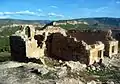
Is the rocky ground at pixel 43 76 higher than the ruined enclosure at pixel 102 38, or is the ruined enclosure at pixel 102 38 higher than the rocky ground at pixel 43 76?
the ruined enclosure at pixel 102 38

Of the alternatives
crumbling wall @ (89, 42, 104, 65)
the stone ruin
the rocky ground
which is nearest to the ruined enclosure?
the stone ruin

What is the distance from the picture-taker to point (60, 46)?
110ft

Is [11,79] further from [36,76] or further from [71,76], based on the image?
[71,76]

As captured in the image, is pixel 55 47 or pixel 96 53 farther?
pixel 55 47

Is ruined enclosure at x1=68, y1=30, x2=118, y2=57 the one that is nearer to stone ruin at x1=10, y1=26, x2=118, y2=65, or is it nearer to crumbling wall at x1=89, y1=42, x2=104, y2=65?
stone ruin at x1=10, y1=26, x2=118, y2=65

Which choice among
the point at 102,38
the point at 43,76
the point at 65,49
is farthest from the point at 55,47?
the point at 43,76

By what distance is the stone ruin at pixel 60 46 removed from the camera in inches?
1158

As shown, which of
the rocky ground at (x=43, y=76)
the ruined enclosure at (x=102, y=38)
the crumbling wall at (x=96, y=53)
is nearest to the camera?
the rocky ground at (x=43, y=76)

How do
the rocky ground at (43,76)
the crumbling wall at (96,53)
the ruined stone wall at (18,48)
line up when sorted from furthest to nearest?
the crumbling wall at (96,53), the ruined stone wall at (18,48), the rocky ground at (43,76)

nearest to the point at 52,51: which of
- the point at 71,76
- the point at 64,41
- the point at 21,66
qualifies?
the point at 64,41

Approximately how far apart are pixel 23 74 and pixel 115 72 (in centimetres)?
1035

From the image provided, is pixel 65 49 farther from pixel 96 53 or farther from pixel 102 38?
pixel 102 38

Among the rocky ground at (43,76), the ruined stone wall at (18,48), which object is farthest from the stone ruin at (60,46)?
the rocky ground at (43,76)

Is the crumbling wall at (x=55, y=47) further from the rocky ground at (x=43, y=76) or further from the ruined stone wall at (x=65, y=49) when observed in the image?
the rocky ground at (x=43, y=76)
